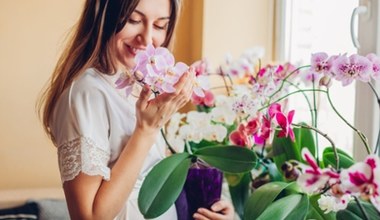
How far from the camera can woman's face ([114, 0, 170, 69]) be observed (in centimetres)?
114

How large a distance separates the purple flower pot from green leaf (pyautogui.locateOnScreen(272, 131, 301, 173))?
0.63 feet

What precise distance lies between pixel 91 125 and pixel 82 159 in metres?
0.06

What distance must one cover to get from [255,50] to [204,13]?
1.57ft

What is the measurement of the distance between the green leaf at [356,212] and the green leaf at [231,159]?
246mm

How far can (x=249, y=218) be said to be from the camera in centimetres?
116

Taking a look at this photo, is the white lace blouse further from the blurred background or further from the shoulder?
the blurred background

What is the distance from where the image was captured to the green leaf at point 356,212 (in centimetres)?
101

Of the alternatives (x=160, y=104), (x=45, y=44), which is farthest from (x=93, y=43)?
(x=45, y=44)

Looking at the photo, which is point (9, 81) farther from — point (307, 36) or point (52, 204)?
point (307, 36)

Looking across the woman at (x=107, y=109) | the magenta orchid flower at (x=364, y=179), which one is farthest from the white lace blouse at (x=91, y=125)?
the magenta orchid flower at (x=364, y=179)

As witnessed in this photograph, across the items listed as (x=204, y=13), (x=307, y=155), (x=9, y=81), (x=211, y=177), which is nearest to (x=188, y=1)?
(x=204, y=13)

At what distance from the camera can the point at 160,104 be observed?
3.52 ft

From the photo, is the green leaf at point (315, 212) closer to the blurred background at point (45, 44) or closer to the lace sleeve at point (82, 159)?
the lace sleeve at point (82, 159)

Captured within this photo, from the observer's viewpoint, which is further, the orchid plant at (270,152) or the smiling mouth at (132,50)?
the smiling mouth at (132,50)
